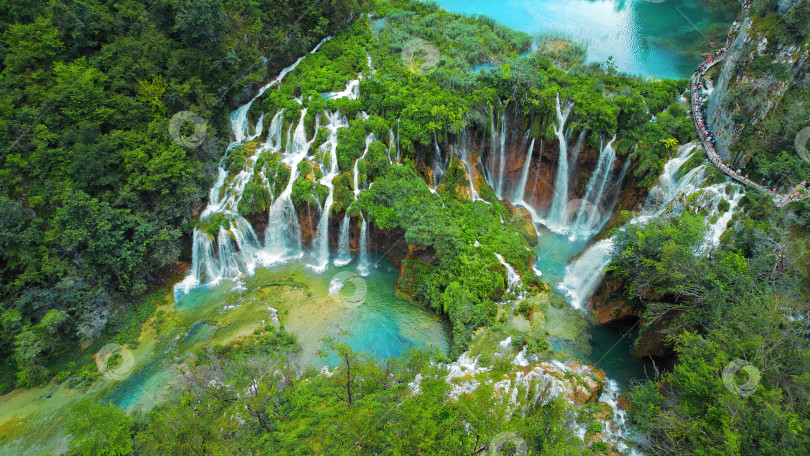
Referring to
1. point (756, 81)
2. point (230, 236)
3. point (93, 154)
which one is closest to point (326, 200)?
point (230, 236)

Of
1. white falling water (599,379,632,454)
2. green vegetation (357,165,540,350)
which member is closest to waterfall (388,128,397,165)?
green vegetation (357,165,540,350)

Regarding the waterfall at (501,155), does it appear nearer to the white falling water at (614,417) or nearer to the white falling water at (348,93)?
the white falling water at (348,93)

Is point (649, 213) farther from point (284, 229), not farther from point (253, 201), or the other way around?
point (253, 201)

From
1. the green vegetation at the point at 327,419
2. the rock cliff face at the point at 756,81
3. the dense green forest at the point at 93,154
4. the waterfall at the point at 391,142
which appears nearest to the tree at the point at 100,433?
the green vegetation at the point at 327,419

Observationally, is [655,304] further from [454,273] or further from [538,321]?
[454,273]

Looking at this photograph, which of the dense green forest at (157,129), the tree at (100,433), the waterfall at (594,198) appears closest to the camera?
the tree at (100,433)

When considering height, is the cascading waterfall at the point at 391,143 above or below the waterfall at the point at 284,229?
above

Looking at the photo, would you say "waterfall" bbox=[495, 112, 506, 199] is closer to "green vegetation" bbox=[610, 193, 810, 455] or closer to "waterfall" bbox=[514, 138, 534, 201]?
"waterfall" bbox=[514, 138, 534, 201]

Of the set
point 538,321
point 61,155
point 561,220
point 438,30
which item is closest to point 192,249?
point 61,155
